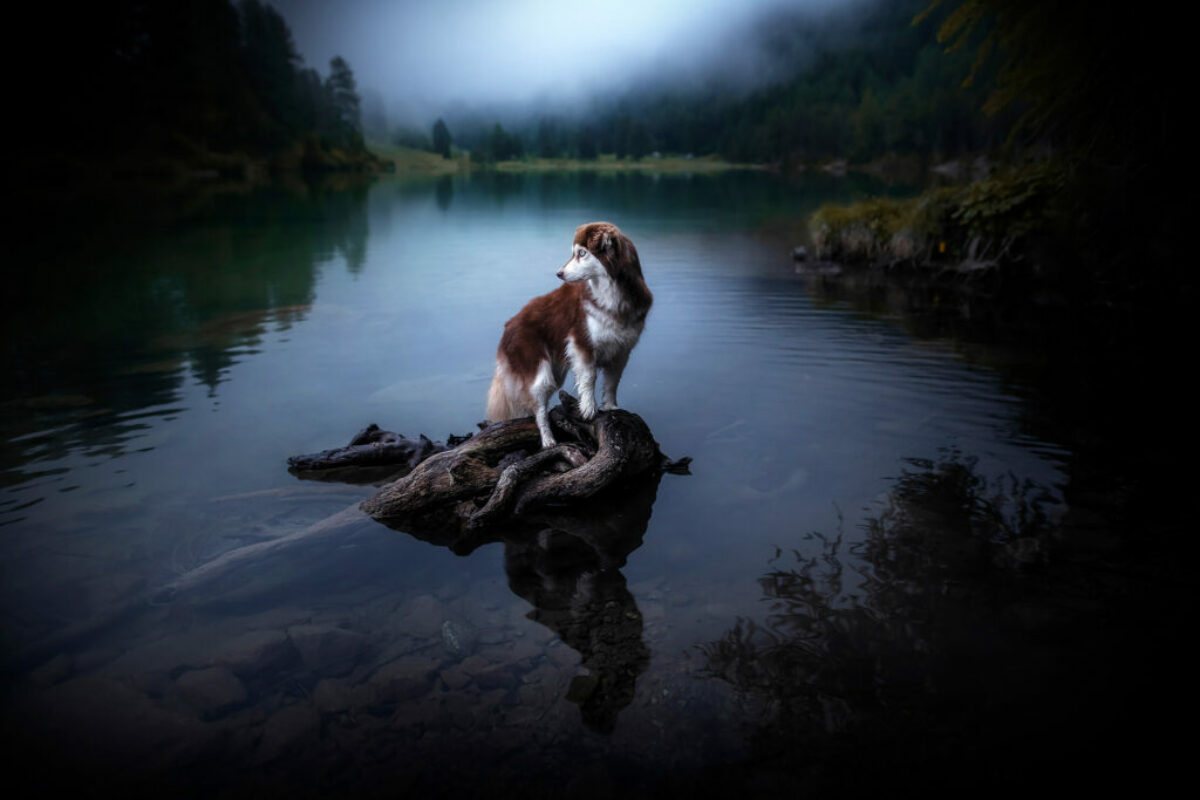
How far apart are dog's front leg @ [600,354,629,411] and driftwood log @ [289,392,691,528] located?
26 cm

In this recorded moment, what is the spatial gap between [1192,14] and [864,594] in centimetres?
848

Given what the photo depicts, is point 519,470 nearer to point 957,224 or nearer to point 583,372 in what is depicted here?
point 583,372

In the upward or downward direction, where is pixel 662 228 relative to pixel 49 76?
downward

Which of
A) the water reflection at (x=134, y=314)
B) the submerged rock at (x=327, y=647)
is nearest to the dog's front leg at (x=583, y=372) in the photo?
the submerged rock at (x=327, y=647)

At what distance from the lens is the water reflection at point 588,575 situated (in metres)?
4.66

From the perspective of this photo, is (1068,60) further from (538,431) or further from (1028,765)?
(1028,765)

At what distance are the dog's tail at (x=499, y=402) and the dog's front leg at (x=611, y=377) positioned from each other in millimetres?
1014

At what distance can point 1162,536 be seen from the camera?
20.2 feet

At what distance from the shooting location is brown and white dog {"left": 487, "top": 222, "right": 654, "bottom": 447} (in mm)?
6449

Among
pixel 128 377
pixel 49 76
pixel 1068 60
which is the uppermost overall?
pixel 49 76

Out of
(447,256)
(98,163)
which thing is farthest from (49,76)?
(447,256)

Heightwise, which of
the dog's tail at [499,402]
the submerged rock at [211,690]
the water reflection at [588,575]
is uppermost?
the dog's tail at [499,402]

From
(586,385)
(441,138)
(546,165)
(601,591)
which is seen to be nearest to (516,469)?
(586,385)

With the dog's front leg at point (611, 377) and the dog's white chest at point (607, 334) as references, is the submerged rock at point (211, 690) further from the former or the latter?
the dog's front leg at point (611, 377)
